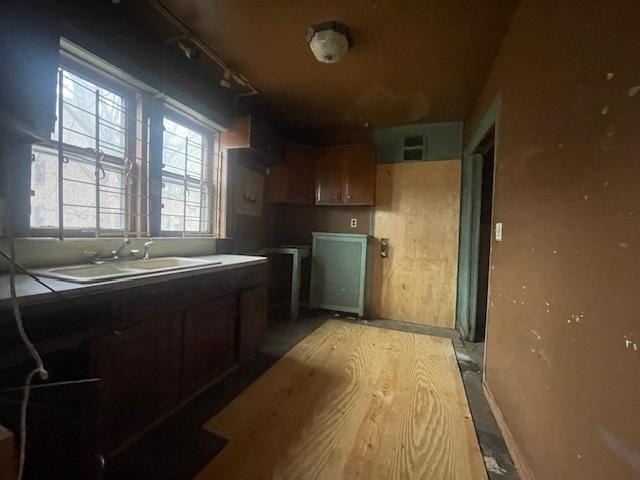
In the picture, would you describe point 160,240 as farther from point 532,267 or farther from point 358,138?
point 358,138

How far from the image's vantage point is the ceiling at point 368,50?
1630 mm

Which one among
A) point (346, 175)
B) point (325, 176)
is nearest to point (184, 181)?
point (325, 176)

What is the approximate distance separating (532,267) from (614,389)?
2.08 ft

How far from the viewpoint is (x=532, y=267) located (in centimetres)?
125

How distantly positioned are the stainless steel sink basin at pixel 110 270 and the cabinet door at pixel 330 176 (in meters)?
1.94

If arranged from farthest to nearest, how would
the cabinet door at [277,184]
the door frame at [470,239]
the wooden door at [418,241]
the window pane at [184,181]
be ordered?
the cabinet door at [277,184] → the wooden door at [418,241] → the door frame at [470,239] → the window pane at [184,181]

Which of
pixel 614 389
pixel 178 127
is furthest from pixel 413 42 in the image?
pixel 614 389

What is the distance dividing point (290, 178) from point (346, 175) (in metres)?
0.70

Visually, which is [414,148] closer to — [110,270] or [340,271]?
[340,271]

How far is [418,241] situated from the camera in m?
3.30

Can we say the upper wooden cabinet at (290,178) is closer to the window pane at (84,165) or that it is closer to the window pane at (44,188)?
the window pane at (84,165)

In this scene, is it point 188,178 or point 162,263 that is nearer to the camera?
point 162,263

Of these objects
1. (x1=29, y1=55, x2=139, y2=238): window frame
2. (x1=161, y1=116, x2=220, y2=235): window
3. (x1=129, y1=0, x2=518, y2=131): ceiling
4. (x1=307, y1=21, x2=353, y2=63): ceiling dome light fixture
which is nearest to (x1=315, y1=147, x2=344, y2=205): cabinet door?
(x1=129, y1=0, x2=518, y2=131): ceiling

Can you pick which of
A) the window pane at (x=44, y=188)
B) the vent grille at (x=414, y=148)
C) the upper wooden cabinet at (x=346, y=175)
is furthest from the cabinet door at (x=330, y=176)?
the window pane at (x=44, y=188)
